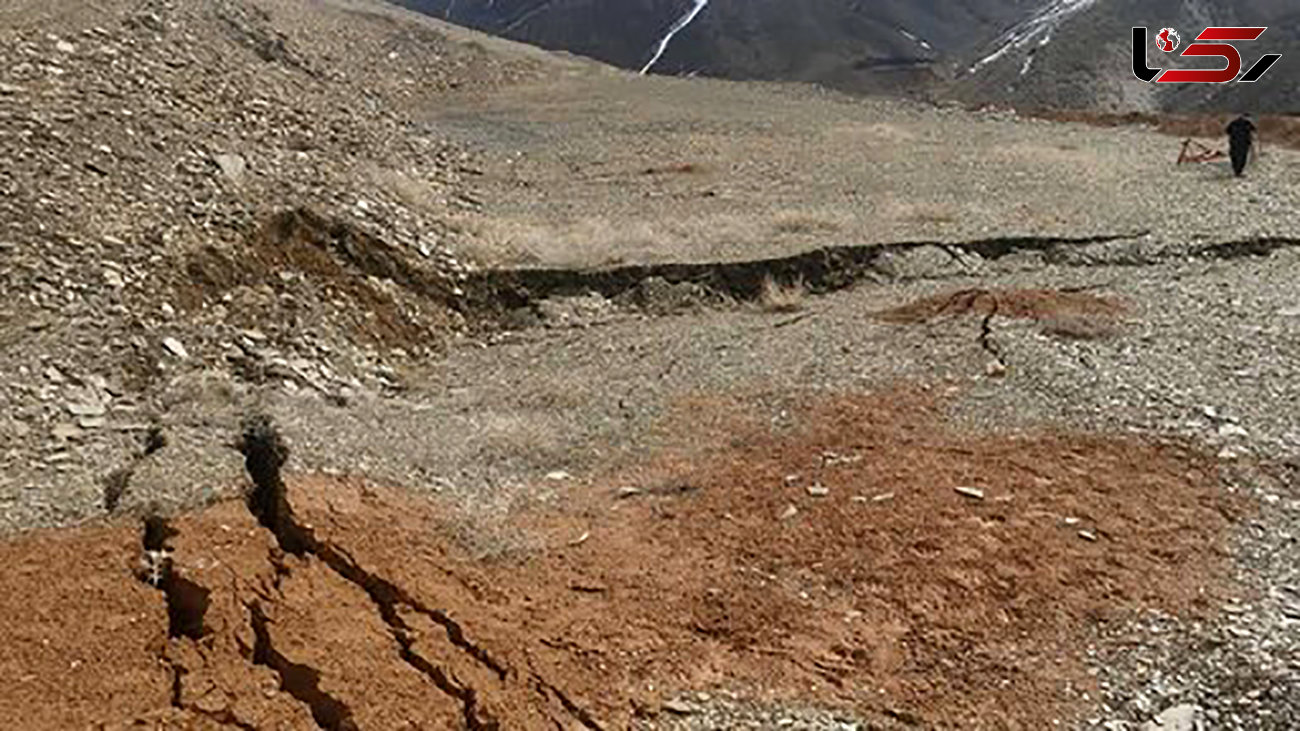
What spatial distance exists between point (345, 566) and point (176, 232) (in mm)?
5967

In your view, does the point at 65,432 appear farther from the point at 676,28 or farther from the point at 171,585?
the point at 676,28

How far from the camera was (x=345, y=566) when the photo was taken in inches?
274

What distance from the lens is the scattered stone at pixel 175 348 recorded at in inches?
391

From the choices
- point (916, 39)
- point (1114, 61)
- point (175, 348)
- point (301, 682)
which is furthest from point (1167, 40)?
point (916, 39)

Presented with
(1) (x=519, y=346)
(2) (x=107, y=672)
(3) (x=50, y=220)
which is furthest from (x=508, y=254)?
(2) (x=107, y=672)

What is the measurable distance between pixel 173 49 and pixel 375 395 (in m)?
8.92

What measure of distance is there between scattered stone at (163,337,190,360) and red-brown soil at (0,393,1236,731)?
2.71 m

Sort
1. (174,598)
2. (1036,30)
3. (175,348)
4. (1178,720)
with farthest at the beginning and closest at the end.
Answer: (1036,30) → (175,348) → (174,598) → (1178,720)

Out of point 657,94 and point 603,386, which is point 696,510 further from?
point 657,94

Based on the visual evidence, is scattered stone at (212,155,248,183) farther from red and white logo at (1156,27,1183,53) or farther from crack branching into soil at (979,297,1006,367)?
red and white logo at (1156,27,1183,53)

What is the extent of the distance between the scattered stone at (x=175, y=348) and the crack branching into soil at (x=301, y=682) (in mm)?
4213

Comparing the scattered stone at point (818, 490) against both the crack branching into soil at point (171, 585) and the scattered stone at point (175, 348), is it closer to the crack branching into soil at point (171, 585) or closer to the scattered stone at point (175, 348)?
the crack branching into soil at point (171, 585)

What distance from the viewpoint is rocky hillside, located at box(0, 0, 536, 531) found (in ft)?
30.5

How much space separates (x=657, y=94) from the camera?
96.3 feet
